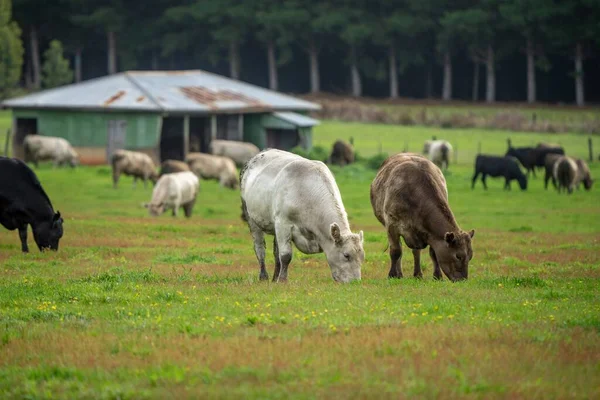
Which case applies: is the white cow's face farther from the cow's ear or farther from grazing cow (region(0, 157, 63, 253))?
grazing cow (region(0, 157, 63, 253))

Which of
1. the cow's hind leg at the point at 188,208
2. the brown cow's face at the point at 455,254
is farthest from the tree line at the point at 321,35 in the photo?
the brown cow's face at the point at 455,254

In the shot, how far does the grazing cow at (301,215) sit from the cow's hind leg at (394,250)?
1054 mm

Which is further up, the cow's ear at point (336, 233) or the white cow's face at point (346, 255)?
the cow's ear at point (336, 233)

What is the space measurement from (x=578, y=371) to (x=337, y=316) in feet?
10.2

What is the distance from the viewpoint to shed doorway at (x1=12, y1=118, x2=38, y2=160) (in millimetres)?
52906

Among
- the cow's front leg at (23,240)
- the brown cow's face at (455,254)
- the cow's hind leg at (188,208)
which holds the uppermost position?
the brown cow's face at (455,254)

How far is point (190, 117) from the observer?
57.3 m

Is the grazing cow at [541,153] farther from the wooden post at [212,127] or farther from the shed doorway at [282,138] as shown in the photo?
the wooden post at [212,127]

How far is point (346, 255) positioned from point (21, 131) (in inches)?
1674

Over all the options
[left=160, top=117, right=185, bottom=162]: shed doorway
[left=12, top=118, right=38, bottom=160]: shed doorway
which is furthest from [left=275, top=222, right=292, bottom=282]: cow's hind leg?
[left=160, top=117, right=185, bottom=162]: shed doorway

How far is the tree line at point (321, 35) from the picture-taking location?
77750 millimetres

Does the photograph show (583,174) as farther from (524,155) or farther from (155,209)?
(155,209)

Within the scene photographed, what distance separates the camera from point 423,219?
15.0 metres

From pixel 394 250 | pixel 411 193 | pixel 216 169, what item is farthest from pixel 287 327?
pixel 216 169
